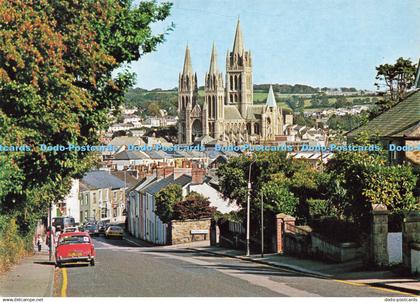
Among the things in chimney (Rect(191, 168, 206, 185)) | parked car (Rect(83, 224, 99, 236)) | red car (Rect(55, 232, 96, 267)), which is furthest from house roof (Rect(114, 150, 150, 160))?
red car (Rect(55, 232, 96, 267))

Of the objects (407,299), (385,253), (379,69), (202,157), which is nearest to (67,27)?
(407,299)

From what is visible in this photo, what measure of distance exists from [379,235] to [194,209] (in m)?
38.3

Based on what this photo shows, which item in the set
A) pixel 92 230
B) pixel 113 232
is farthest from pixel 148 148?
pixel 92 230

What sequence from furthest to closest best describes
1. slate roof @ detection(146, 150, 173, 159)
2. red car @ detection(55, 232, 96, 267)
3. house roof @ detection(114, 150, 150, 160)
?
1. slate roof @ detection(146, 150, 173, 159)
2. house roof @ detection(114, 150, 150, 160)
3. red car @ detection(55, 232, 96, 267)

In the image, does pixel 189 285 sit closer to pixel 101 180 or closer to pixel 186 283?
pixel 186 283

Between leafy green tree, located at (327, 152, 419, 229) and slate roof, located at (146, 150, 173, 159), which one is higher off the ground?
slate roof, located at (146, 150, 173, 159)

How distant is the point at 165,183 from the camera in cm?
7500

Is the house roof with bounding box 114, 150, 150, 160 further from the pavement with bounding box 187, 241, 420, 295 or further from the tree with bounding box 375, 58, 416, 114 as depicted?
the pavement with bounding box 187, 241, 420, 295

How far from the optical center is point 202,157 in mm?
151750

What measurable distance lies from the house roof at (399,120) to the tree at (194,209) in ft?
85.7

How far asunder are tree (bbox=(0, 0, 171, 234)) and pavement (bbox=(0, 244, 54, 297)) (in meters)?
2.08

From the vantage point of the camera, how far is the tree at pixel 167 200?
2596 inches

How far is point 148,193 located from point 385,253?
50194mm

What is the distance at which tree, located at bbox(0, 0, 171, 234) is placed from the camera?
18484 millimetres
